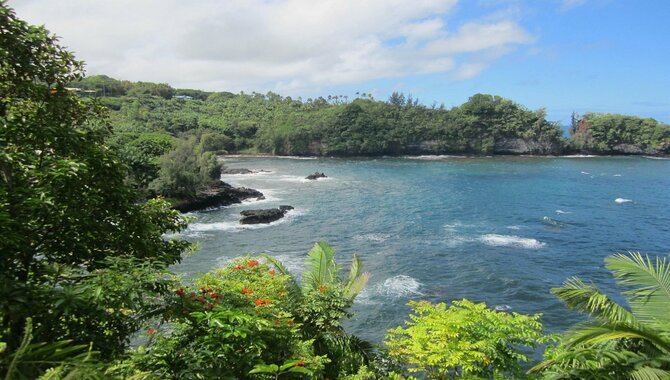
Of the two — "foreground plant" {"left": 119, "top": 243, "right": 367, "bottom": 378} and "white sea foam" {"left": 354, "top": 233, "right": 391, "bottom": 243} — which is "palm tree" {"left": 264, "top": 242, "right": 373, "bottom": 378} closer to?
"foreground plant" {"left": 119, "top": 243, "right": 367, "bottom": 378}

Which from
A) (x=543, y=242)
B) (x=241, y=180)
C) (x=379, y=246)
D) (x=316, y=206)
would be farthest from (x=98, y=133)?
(x=241, y=180)

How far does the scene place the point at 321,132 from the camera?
96812 millimetres

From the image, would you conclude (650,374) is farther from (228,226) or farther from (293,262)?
(228,226)

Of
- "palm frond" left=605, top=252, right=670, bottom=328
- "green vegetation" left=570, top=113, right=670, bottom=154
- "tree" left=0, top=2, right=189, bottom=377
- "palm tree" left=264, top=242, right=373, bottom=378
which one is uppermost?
"green vegetation" left=570, top=113, right=670, bottom=154

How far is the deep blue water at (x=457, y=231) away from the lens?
20.6m

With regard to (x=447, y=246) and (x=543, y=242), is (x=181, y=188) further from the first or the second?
(x=543, y=242)

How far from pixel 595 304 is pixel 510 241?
2344 centimetres

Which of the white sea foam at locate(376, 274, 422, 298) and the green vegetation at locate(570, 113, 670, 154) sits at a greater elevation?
the green vegetation at locate(570, 113, 670, 154)

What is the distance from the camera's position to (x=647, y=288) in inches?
273

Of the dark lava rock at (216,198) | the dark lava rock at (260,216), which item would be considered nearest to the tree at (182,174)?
the dark lava rock at (216,198)

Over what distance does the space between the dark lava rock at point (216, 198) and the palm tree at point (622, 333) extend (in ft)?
114

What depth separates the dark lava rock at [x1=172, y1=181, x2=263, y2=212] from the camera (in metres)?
39.2

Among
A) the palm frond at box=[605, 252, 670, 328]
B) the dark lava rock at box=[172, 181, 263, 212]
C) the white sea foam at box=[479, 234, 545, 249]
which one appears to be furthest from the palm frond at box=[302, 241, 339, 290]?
the dark lava rock at box=[172, 181, 263, 212]

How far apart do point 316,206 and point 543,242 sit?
799 inches
